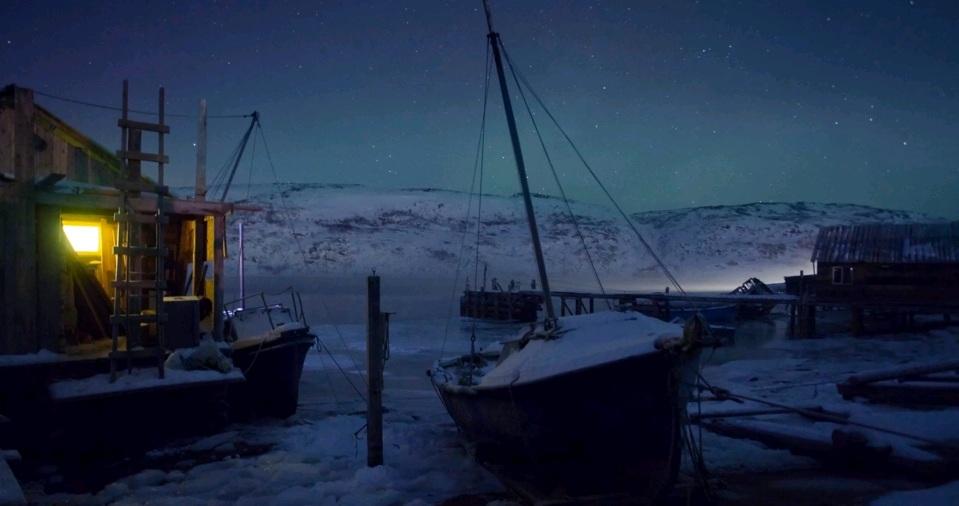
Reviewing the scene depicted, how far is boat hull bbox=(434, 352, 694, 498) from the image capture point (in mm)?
8555

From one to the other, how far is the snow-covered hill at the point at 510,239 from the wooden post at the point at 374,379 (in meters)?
57.4

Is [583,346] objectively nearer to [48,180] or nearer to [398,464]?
[398,464]

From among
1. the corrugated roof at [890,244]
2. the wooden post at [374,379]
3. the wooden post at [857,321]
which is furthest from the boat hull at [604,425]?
the corrugated roof at [890,244]

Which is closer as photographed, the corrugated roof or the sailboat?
the sailboat

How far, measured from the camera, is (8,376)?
37.9 ft

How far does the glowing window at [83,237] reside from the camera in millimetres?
15508

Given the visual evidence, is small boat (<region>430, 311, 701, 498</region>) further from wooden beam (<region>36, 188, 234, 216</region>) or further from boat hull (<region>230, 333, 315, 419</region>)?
wooden beam (<region>36, 188, 234, 216</region>)

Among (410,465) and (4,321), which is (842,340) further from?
A: (4,321)

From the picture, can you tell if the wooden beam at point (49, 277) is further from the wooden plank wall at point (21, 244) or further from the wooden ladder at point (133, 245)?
the wooden ladder at point (133, 245)

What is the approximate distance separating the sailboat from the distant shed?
23.9 m

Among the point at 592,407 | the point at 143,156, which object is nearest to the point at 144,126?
the point at 143,156

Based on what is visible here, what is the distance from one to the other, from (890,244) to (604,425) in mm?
26826

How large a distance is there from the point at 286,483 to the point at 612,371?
4.94 m

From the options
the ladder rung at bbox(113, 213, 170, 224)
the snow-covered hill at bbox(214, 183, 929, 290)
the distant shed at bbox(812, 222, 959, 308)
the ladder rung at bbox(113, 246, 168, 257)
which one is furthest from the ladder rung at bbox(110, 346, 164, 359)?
the snow-covered hill at bbox(214, 183, 929, 290)
